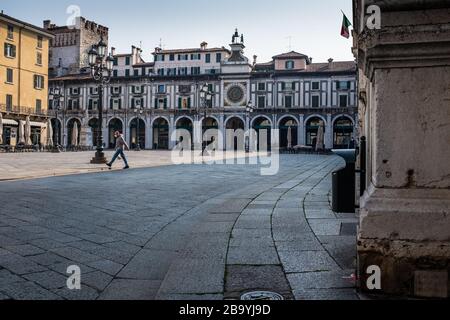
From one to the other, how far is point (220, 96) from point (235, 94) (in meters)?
2.10

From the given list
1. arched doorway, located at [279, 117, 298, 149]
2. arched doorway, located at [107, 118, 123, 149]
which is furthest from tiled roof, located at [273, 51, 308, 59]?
arched doorway, located at [107, 118, 123, 149]

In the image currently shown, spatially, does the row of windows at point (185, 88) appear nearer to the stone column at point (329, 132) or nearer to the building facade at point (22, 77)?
the stone column at point (329, 132)

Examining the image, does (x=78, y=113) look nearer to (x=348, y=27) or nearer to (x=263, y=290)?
(x=348, y=27)

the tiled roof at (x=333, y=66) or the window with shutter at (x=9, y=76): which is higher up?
the tiled roof at (x=333, y=66)

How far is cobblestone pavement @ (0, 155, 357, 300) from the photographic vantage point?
2.83 m

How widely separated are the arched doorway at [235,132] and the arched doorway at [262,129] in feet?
6.28

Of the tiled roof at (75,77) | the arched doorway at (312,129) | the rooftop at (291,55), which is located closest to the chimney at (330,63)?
the rooftop at (291,55)

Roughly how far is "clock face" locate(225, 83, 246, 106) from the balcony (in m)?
23.4

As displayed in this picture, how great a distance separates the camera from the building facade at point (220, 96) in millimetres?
53312

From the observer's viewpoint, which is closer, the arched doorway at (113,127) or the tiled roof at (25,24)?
the tiled roof at (25,24)

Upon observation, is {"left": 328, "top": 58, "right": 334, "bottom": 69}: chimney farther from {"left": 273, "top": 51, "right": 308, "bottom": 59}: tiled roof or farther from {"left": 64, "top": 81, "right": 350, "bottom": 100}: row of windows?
{"left": 273, "top": 51, "right": 308, "bottom": 59}: tiled roof

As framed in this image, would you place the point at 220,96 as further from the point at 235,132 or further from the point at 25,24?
the point at 25,24

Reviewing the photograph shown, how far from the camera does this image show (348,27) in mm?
13836

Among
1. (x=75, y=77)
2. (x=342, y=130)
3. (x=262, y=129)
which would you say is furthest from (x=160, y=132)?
(x=342, y=130)
